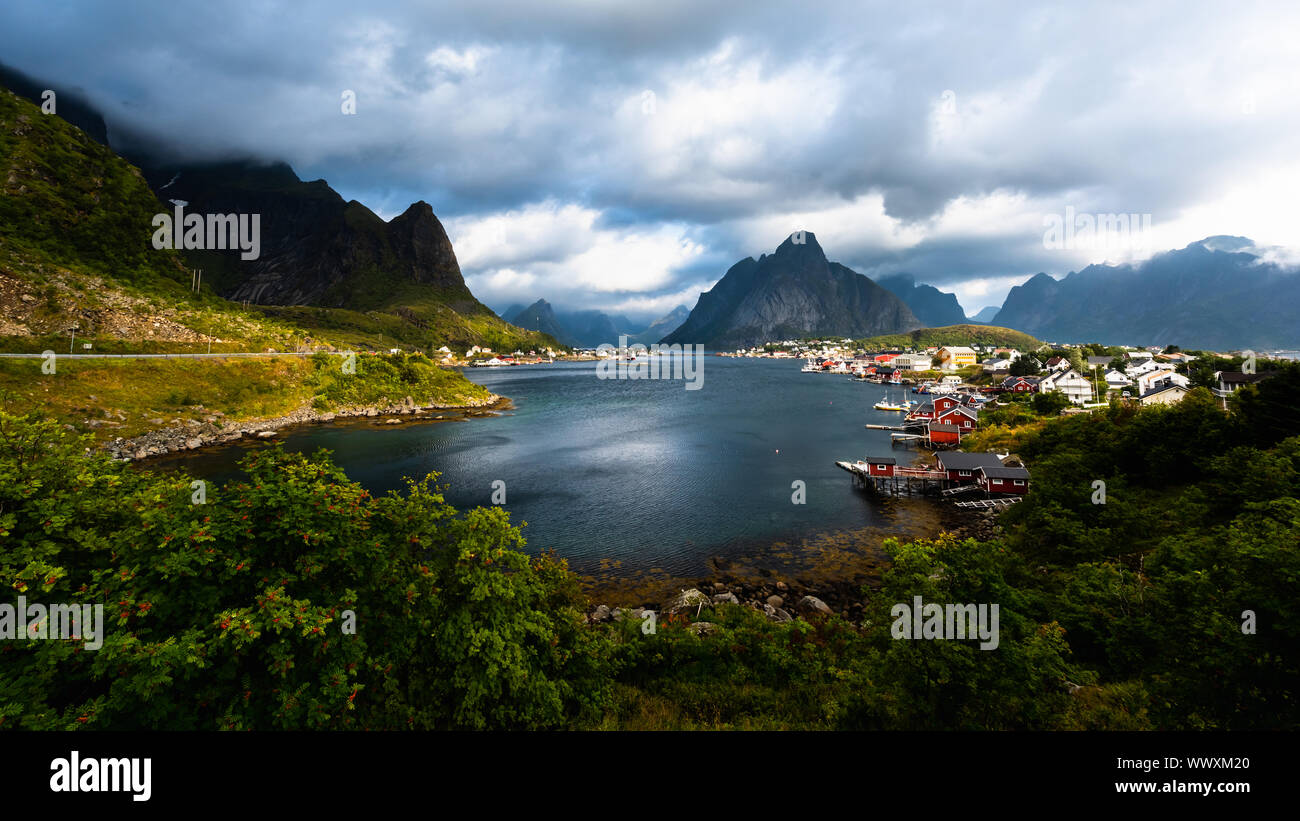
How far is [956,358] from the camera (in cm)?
17225

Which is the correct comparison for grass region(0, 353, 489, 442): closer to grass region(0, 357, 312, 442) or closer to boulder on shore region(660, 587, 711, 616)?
grass region(0, 357, 312, 442)

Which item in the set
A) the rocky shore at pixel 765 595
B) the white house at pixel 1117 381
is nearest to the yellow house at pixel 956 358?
the white house at pixel 1117 381

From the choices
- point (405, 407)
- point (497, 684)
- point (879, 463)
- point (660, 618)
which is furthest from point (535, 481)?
point (405, 407)

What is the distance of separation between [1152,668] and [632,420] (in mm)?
75576

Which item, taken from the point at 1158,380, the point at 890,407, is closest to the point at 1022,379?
the point at 1158,380

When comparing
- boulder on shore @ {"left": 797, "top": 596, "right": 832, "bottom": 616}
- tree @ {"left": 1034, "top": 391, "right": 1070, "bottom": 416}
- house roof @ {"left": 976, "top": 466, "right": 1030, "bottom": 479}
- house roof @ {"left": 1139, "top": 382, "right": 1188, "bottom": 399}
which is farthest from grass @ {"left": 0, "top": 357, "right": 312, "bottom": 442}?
house roof @ {"left": 1139, "top": 382, "right": 1188, "bottom": 399}

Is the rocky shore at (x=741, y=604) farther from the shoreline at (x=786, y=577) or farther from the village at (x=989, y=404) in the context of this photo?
the village at (x=989, y=404)

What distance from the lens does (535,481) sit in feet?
159

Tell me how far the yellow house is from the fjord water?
90775 millimetres

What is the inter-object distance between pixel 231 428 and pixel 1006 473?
281ft

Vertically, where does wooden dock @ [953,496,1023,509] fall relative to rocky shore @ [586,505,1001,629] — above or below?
above

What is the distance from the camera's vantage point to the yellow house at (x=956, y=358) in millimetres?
166000

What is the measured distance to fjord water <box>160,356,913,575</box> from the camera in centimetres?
3575
